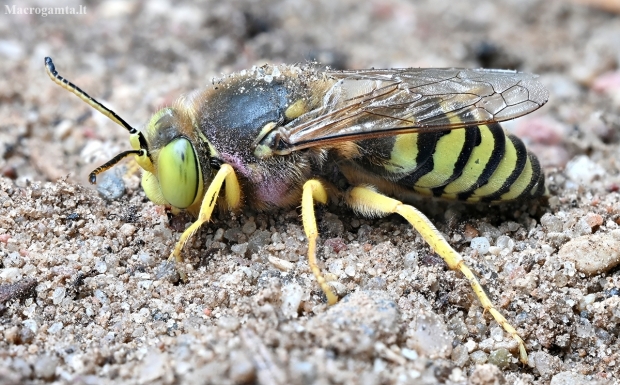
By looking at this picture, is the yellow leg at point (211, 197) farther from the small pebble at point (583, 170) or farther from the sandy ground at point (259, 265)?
the small pebble at point (583, 170)

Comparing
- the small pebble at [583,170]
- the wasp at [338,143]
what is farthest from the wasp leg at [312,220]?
the small pebble at [583,170]

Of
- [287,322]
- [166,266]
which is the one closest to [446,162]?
[287,322]

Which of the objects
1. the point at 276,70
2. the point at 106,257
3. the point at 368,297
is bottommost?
the point at 368,297

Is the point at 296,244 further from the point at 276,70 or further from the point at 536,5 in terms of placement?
the point at 536,5

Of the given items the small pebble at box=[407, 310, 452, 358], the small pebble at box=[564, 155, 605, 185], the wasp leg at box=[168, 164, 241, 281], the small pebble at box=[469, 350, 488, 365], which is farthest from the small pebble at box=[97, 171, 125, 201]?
the small pebble at box=[564, 155, 605, 185]

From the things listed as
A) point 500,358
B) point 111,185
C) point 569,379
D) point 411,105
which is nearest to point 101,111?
point 111,185

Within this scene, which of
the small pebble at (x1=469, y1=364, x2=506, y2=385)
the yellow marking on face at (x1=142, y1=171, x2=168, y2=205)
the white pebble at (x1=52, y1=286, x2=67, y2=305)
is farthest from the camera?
the yellow marking on face at (x1=142, y1=171, x2=168, y2=205)

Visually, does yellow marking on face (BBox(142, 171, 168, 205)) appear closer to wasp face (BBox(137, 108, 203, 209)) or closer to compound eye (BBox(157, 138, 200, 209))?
wasp face (BBox(137, 108, 203, 209))

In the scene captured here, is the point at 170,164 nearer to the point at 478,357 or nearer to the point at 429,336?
the point at 429,336
